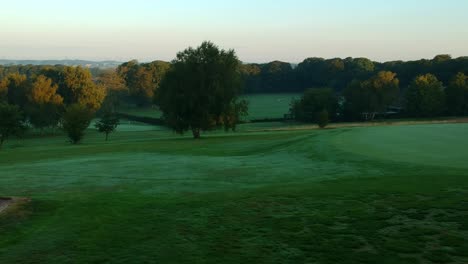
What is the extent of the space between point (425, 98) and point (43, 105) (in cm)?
6541

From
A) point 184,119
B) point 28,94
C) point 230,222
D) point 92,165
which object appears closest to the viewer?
point 230,222

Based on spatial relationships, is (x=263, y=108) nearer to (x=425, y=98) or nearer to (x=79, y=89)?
(x=425, y=98)

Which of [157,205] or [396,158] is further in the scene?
[396,158]

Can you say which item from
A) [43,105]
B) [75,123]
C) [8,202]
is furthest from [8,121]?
[8,202]

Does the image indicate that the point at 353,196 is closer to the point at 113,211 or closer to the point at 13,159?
the point at 113,211

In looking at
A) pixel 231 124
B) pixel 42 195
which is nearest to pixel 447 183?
pixel 42 195

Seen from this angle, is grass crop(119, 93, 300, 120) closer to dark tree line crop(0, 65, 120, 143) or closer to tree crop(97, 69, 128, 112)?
tree crop(97, 69, 128, 112)

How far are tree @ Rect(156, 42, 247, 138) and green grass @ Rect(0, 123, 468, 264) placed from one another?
82.3 ft

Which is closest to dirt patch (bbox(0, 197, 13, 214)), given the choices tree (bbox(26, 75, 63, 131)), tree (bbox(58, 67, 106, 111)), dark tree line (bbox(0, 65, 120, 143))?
dark tree line (bbox(0, 65, 120, 143))

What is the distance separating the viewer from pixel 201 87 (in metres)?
45.6

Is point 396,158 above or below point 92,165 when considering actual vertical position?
above

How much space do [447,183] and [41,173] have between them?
17.1 metres

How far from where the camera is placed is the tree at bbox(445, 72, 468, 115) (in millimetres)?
82688

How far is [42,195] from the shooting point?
50.0ft
